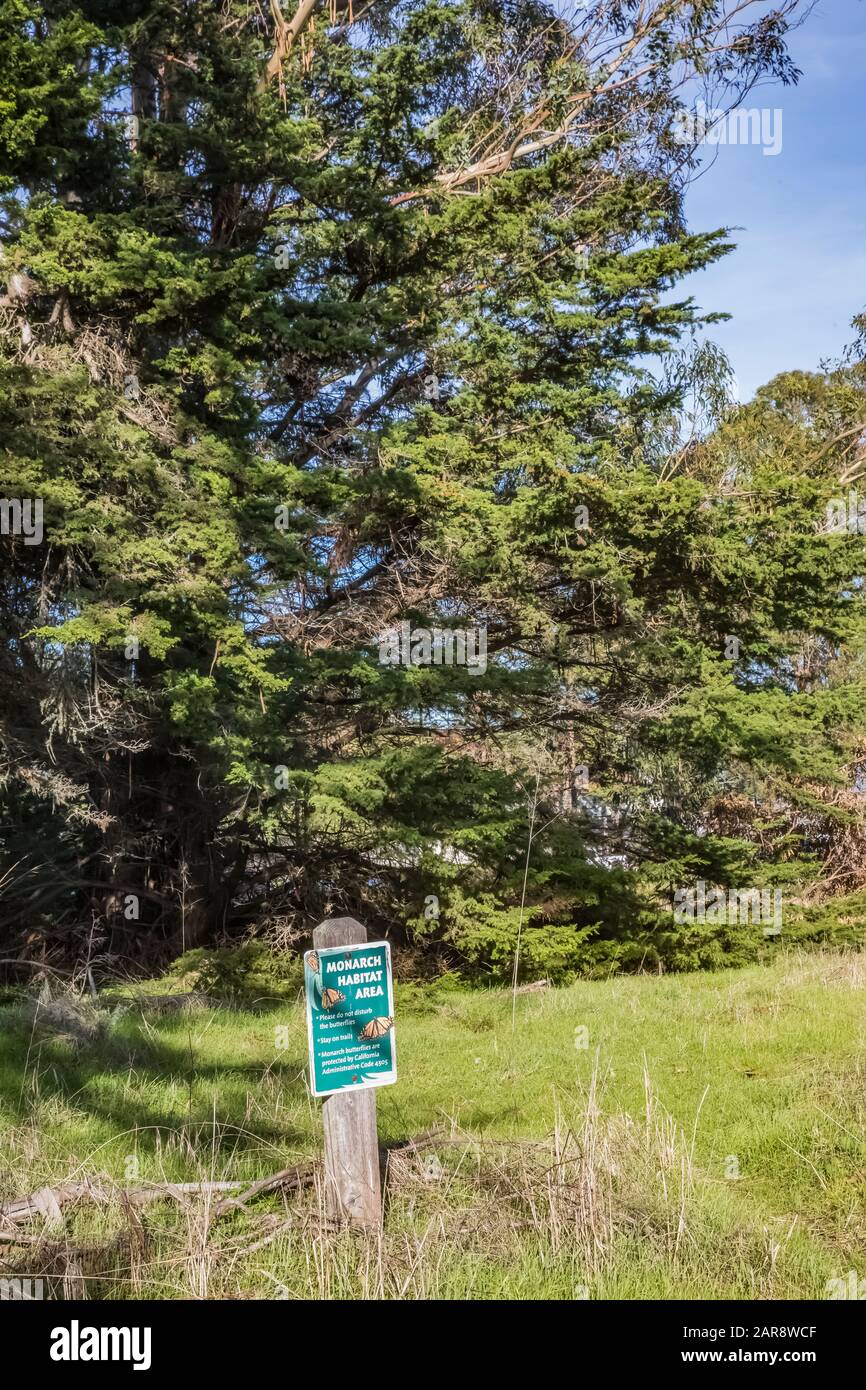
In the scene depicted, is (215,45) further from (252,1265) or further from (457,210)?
(252,1265)

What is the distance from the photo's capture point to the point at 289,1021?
33.9ft

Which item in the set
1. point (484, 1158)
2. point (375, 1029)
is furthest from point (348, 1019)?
point (484, 1158)

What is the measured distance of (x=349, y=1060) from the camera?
14.3ft

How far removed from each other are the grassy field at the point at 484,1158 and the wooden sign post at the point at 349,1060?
15 cm

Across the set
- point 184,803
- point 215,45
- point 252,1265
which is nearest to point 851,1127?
point 252,1265

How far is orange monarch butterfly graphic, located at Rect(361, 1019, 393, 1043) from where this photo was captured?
4387mm

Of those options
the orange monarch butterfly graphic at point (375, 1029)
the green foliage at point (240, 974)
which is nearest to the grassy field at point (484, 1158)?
the orange monarch butterfly graphic at point (375, 1029)

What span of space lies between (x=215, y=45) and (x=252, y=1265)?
504 inches

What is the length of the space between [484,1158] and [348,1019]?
136cm

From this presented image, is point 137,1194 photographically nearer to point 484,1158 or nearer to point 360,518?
point 484,1158

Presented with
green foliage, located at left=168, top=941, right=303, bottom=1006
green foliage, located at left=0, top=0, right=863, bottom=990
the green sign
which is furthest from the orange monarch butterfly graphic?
green foliage, located at left=168, top=941, right=303, bottom=1006

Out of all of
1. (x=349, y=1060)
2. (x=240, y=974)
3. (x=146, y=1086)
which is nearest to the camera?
(x=349, y=1060)

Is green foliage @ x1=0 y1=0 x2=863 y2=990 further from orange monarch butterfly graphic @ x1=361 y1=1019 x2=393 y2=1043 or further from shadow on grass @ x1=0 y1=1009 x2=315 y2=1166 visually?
orange monarch butterfly graphic @ x1=361 y1=1019 x2=393 y2=1043

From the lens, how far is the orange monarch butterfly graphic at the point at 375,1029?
439 cm
